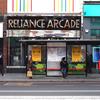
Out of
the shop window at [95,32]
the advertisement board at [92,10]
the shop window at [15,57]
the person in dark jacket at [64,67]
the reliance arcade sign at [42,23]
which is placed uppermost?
the advertisement board at [92,10]

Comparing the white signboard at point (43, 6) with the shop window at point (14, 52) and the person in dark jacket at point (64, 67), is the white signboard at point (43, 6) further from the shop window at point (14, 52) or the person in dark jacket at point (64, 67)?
the person in dark jacket at point (64, 67)

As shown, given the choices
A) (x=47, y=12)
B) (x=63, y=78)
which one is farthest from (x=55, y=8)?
(x=63, y=78)

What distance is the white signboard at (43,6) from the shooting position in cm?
3869

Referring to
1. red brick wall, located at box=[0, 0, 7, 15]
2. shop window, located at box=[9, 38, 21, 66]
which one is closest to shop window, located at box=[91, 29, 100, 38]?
shop window, located at box=[9, 38, 21, 66]

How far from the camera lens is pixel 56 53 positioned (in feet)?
110

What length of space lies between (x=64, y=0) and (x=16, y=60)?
19.1 feet

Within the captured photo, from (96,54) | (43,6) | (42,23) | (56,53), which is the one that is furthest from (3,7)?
(96,54)

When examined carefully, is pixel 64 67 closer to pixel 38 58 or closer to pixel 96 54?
pixel 38 58

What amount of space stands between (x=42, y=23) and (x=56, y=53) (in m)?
5.26

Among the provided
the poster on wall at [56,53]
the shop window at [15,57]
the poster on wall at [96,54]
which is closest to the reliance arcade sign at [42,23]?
the shop window at [15,57]

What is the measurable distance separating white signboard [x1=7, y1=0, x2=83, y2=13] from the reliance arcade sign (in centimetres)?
68

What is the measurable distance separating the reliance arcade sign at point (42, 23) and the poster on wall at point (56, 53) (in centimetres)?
503

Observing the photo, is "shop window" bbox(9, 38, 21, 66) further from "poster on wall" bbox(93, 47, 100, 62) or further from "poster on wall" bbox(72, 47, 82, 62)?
"poster on wall" bbox(72, 47, 82, 62)

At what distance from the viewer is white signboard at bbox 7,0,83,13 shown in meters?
38.7
